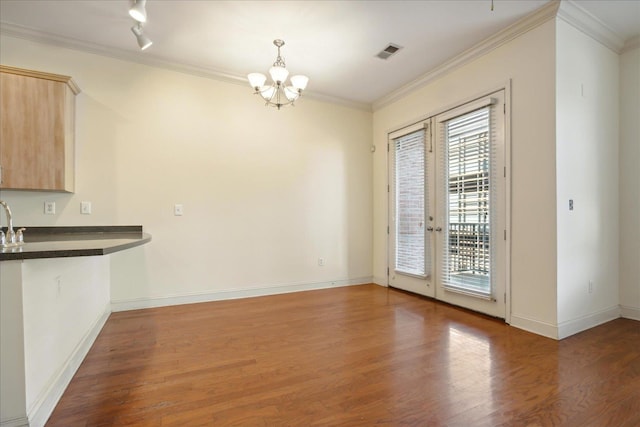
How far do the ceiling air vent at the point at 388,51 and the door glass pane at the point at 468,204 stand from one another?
1105mm

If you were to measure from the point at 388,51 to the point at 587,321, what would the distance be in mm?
3574

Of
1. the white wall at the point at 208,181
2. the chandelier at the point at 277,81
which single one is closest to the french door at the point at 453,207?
the white wall at the point at 208,181

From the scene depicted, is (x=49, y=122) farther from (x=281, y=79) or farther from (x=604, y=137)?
(x=604, y=137)

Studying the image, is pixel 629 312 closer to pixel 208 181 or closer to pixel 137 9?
pixel 208 181

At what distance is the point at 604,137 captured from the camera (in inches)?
130

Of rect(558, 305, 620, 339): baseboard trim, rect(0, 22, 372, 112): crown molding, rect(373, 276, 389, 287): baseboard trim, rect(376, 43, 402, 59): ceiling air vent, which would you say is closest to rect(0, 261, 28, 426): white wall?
rect(0, 22, 372, 112): crown molding

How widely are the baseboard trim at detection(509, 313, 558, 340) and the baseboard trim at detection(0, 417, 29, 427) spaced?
12.4 ft

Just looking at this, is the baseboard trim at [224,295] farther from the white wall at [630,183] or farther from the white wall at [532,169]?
the white wall at [630,183]

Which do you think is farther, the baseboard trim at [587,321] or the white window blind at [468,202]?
the white window blind at [468,202]

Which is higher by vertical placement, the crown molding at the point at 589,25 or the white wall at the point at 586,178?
the crown molding at the point at 589,25

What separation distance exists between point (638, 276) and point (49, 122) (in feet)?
20.7

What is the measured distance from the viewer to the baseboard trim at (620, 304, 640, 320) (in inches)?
131

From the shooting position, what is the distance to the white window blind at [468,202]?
135 inches

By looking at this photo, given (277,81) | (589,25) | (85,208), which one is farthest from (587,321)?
(85,208)
